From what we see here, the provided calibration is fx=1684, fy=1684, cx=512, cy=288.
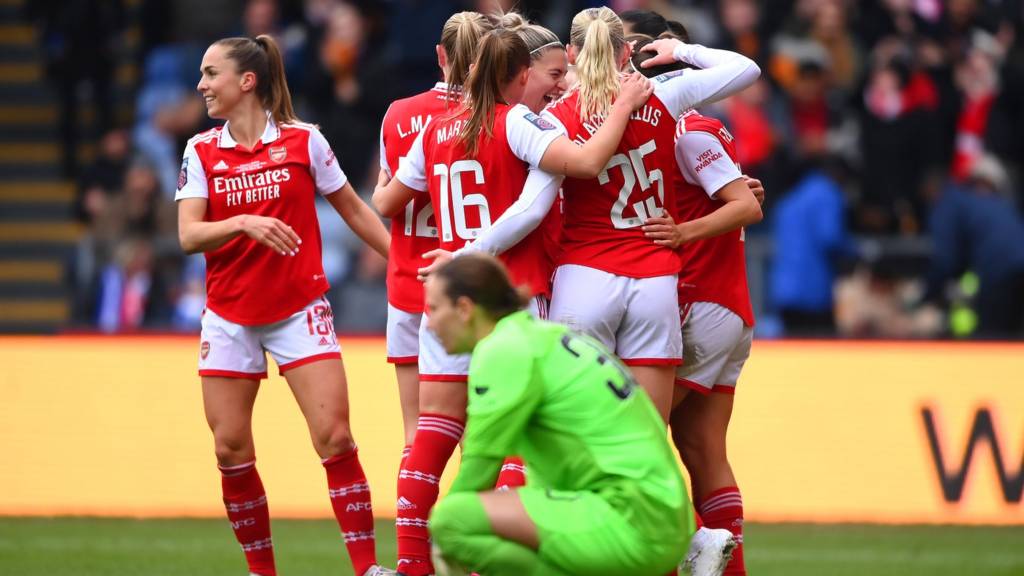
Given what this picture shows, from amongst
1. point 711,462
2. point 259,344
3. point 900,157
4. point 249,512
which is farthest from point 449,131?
point 900,157

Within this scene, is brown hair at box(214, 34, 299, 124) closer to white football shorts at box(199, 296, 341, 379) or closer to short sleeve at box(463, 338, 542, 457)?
white football shorts at box(199, 296, 341, 379)

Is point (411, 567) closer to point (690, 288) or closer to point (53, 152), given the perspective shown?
point (690, 288)

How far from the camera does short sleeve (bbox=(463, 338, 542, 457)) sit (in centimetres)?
546

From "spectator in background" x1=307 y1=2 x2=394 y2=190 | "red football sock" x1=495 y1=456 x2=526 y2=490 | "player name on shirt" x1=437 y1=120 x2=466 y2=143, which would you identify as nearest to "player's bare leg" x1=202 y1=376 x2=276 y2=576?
"red football sock" x1=495 y1=456 x2=526 y2=490

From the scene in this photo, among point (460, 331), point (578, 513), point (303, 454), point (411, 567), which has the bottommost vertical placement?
point (303, 454)

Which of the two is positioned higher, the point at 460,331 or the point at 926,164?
the point at 460,331

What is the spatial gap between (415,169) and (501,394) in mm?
1752

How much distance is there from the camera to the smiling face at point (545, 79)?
23.3 ft

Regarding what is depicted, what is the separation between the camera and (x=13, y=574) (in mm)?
8156

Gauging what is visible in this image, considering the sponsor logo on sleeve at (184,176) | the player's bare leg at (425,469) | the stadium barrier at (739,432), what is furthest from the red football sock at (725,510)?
the stadium barrier at (739,432)

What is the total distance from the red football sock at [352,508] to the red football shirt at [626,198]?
55.8 inches

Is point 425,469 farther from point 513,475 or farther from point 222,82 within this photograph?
point 222,82

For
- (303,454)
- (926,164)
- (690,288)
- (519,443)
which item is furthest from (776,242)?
(519,443)

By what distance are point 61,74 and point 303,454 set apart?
7.32 metres
